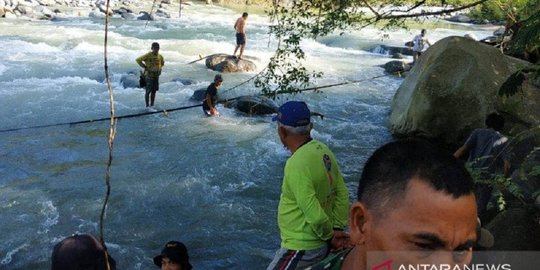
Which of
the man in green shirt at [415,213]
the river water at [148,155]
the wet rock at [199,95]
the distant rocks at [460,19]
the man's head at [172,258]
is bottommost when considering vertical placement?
the river water at [148,155]

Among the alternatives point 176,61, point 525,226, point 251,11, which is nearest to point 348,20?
point 525,226

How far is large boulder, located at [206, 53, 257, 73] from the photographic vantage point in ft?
49.4

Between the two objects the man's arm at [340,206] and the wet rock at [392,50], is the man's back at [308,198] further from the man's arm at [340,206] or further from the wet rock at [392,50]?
the wet rock at [392,50]

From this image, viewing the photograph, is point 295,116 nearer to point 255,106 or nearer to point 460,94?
point 460,94

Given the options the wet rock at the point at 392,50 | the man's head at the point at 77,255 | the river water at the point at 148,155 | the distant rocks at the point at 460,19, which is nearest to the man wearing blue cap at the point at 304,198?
the man's head at the point at 77,255

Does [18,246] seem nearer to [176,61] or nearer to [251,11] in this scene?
[176,61]

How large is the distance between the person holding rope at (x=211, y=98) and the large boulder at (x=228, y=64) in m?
4.27

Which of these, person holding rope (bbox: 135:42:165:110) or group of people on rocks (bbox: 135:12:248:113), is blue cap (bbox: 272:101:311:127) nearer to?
group of people on rocks (bbox: 135:12:248:113)

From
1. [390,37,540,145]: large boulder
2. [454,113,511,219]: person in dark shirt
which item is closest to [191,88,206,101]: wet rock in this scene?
[390,37,540,145]: large boulder

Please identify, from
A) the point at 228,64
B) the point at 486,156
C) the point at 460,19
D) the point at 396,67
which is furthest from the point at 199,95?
the point at 460,19

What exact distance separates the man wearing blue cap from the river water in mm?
2950

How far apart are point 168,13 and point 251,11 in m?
5.76

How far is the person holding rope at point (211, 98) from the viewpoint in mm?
10430

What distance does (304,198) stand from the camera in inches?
101
